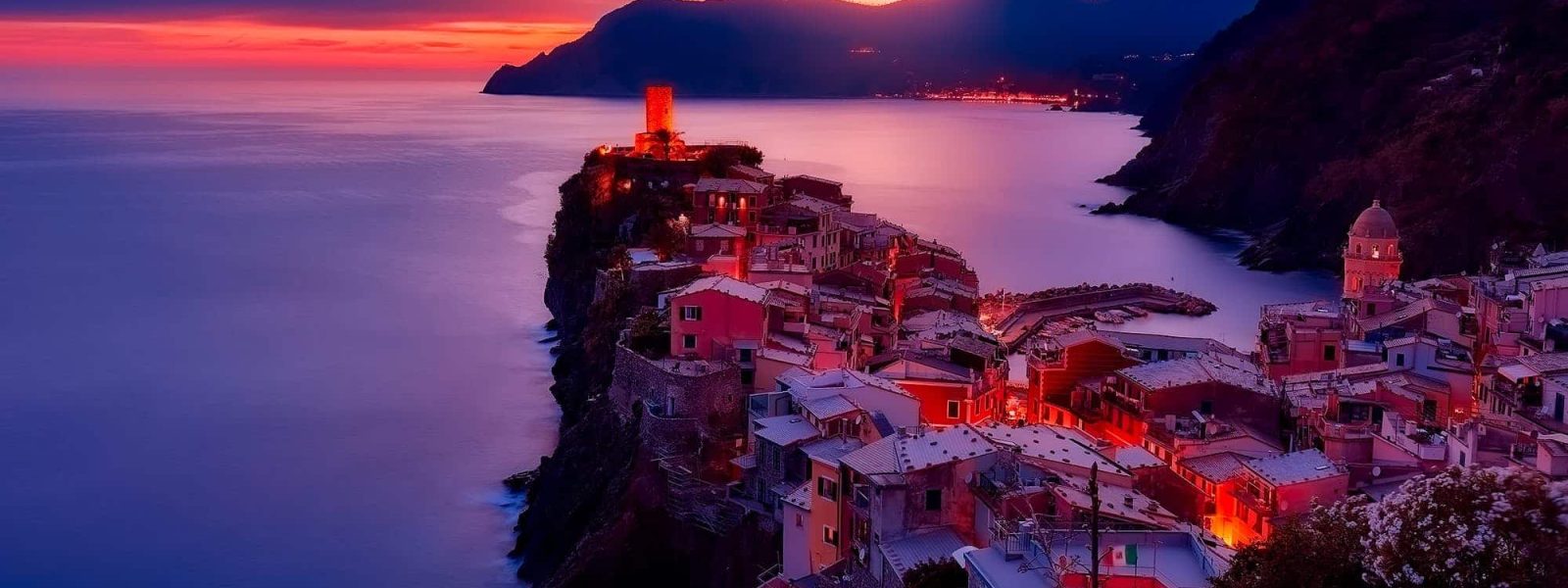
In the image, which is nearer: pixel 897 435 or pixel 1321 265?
pixel 897 435

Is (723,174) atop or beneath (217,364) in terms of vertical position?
atop

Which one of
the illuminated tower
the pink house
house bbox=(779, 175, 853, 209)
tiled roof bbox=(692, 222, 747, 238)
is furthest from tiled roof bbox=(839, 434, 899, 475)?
the illuminated tower

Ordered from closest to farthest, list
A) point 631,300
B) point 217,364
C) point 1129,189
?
point 631,300 < point 217,364 < point 1129,189

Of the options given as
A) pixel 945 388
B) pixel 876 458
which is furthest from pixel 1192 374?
pixel 876 458

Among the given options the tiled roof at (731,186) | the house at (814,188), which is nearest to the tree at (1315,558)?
the tiled roof at (731,186)

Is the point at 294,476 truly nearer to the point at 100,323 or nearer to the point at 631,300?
the point at 631,300

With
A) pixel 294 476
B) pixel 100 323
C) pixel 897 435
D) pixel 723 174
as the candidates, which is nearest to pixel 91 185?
pixel 100 323

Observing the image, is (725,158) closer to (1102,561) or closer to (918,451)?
(918,451)

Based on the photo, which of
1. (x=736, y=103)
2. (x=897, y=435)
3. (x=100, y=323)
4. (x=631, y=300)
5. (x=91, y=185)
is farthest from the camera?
(x=736, y=103)

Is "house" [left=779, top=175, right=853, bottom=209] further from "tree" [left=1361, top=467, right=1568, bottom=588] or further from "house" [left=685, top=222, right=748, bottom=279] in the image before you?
"tree" [left=1361, top=467, right=1568, bottom=588]
